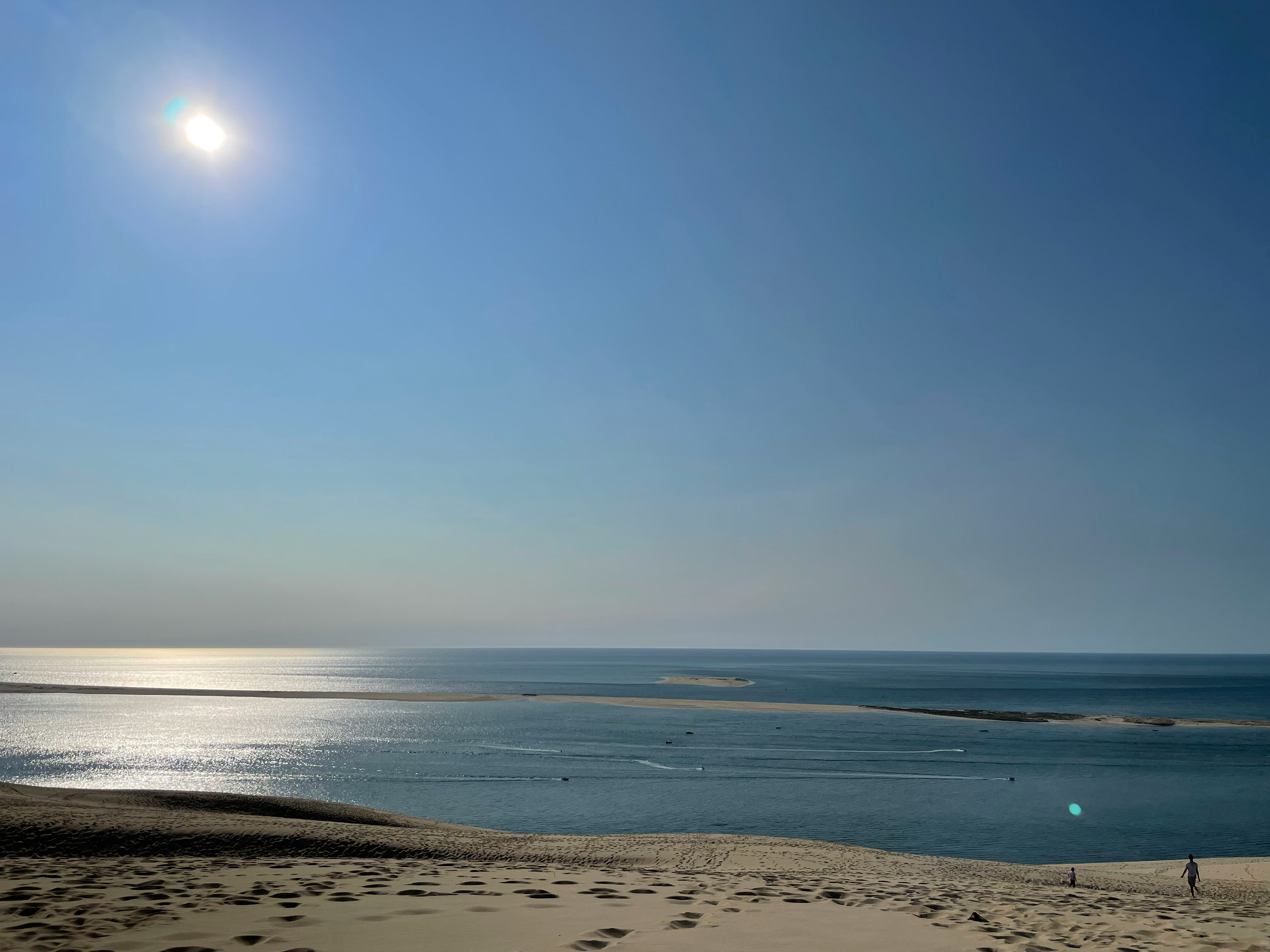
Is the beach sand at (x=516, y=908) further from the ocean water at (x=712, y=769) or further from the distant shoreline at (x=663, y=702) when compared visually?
the distant shoreline at (x=663, y=702)

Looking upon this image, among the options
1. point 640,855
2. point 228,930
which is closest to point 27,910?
point 228,930

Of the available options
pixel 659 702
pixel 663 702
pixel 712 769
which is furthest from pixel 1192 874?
pixel 663 702

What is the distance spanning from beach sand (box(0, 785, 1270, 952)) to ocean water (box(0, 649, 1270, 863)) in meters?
19.4

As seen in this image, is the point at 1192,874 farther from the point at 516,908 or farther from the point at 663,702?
the point at 663,702

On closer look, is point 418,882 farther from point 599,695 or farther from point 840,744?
point 599,695

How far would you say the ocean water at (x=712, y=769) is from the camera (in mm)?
40469

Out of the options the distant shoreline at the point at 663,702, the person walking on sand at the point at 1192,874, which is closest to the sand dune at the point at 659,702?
the distant shoreline at the point at 663,702

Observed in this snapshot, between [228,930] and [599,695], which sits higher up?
[228,930]

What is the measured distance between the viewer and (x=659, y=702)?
118688 mm

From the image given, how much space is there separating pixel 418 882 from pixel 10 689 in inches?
6445

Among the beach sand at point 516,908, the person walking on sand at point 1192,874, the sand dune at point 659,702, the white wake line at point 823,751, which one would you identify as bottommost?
the sand dune at point 659,702

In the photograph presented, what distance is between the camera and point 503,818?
40781 millimetres

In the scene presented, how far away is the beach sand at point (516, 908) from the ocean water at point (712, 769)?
63.7ft

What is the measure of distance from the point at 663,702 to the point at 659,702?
1.95 ft
